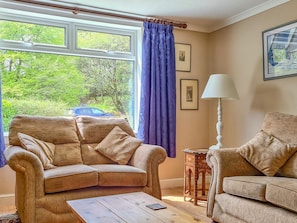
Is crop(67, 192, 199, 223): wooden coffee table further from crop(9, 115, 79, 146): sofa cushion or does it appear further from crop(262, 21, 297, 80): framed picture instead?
crop(262, 21, 297, 80): framed picture

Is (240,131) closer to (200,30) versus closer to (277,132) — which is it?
(277,132)

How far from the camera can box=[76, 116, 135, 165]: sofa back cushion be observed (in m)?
3.22

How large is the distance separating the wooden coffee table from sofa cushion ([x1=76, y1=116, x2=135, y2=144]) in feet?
4.31

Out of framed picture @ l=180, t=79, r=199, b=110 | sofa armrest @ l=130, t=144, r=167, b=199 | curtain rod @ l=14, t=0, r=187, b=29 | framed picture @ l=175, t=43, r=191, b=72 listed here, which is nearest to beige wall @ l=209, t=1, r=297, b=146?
framed picture @ l=180, t=79, r=199, b=110

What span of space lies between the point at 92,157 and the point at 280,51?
7.78 feet

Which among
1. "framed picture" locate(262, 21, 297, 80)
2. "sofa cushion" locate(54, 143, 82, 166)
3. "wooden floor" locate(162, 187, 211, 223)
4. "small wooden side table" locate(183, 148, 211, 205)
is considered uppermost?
"framed picture" locate(262, 21, 297, 80)

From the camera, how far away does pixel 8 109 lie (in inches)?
136

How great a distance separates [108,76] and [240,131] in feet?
6.20

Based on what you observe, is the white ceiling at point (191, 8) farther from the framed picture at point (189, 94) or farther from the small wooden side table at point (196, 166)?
the small wooden side table at point (196, 166)

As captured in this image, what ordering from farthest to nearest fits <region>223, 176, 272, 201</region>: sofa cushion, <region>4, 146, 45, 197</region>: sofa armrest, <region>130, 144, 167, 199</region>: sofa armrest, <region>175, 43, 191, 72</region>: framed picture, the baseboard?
<region>175, 43, 191, 72</region>: framed picture < the baseboard < <region>130, 144, 167, 199</region>: sofa armrest < <region>4, 146, 45, 197</region>: sofa armrest < <region>223, 176, 272, 201</region>: sofa cushion

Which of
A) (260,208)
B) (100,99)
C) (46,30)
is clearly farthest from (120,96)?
(260,208)

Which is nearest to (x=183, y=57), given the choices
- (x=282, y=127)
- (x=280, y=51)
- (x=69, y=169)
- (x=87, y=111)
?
(x=280, y=51)

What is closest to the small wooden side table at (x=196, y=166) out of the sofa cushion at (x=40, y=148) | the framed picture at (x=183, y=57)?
the framed picture at (x=183, y=57)

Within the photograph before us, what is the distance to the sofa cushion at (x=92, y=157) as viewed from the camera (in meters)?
3.19
